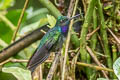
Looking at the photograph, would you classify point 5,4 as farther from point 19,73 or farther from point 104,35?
point 19,73

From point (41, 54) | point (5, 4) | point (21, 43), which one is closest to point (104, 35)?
point (41, 54)

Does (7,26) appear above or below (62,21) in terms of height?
below

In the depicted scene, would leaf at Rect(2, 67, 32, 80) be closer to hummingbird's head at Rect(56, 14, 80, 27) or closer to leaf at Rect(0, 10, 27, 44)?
hummingbird's head at Rect(56, 14, 80, 27)

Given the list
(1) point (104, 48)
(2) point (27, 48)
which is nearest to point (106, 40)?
(1) point (104, 48)

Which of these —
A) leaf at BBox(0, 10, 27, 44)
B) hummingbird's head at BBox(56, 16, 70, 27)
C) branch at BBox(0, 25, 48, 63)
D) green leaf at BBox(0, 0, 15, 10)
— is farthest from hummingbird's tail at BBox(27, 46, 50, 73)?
green leaf at BBox(0, 0, 15, 10)

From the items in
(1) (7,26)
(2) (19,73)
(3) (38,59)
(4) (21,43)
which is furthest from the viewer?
(1) (7,26)

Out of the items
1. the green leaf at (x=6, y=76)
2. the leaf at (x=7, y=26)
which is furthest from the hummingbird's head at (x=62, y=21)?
the leaf at (x=7, y=26)

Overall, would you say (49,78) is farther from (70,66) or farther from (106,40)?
(106,40)
